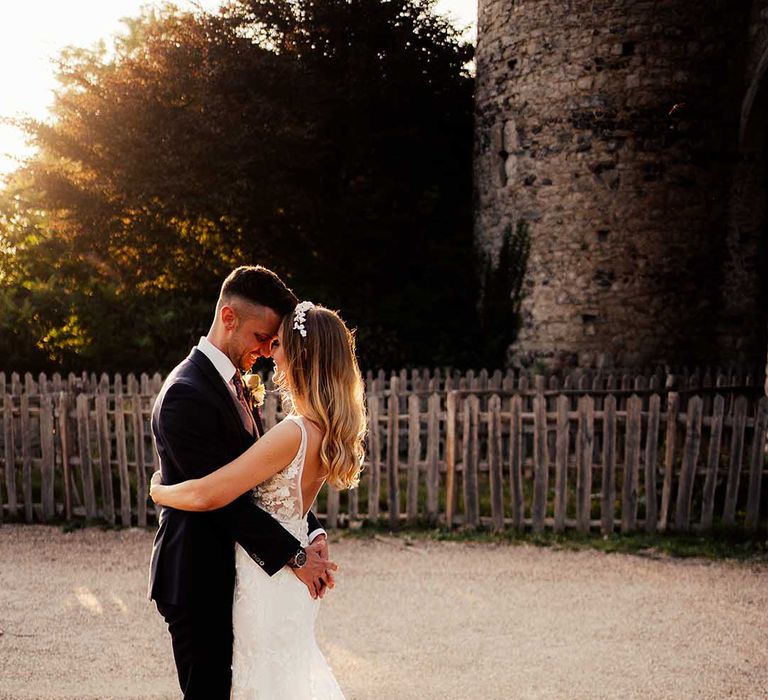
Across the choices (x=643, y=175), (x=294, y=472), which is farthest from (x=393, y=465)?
(x=643, y=175)

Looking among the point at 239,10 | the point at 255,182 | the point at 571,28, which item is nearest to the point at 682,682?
the point at 571,28

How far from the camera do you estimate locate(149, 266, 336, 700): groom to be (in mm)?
2883

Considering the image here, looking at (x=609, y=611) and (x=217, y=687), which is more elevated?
(x=217, y=687)

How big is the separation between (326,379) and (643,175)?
11.4 m

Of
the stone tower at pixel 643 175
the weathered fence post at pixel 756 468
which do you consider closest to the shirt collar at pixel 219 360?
the weathered fence post at pixel 756 468

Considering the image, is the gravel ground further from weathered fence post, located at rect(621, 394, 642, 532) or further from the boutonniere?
the boutonniere

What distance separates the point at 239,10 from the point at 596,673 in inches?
576

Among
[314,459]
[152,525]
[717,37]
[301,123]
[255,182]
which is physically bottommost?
[152,525]

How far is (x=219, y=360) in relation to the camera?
3.06 metres

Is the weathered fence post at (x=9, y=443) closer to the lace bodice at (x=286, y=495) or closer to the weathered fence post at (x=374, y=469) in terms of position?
the weathered fence post at (x=374, y=469)

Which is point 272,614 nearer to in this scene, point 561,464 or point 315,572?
point 315,572

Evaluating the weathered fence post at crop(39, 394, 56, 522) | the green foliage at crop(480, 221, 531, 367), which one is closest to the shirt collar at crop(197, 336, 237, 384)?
the weathered fence post at crop(39, 394, 56, 522)

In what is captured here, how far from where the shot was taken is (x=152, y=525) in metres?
8.70

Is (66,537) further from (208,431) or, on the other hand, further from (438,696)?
(208,431)
